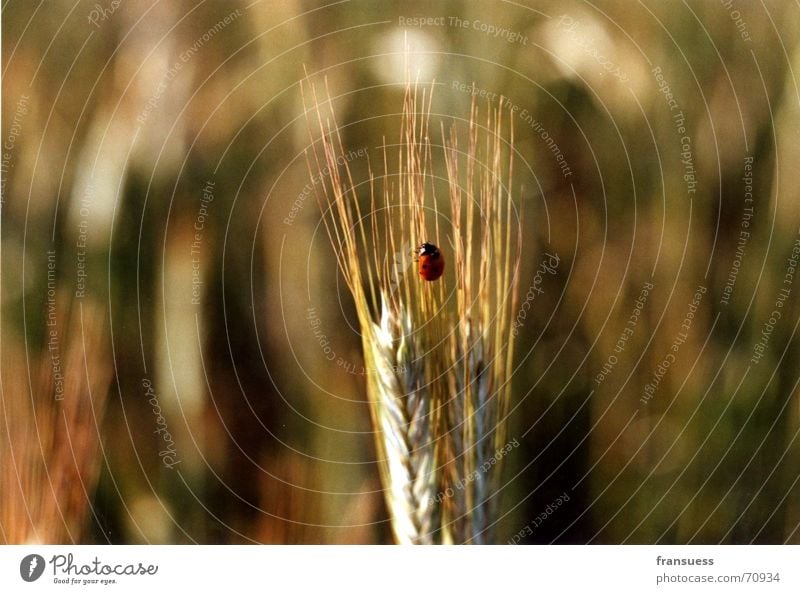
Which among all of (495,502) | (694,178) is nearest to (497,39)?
(694,178)

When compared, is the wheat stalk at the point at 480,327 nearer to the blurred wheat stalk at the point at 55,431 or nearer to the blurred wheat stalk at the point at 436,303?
the blurred wheat stalk at the point at 436,303

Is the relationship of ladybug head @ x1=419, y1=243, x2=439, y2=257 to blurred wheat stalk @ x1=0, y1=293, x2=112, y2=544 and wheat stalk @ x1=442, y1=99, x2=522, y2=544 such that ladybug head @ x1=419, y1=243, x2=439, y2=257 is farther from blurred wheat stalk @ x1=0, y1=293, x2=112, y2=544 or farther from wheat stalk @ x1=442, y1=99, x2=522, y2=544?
blurred wheat stalk @ x1=0, y1=293, x2=112, y2=544
